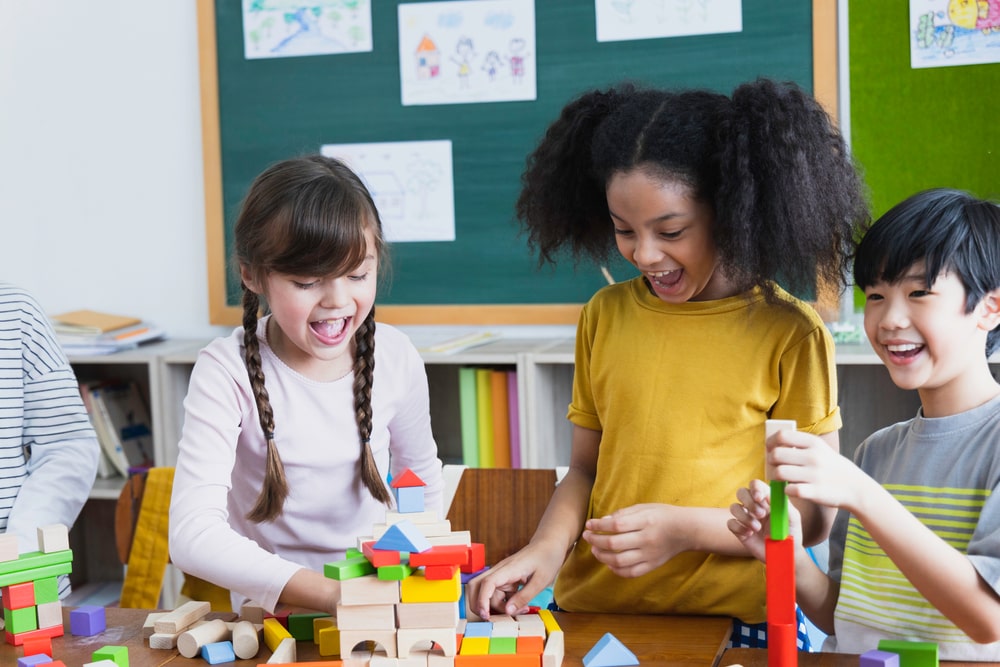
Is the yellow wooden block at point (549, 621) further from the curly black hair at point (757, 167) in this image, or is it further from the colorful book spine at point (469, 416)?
the colorful book spine at point (469, 416)

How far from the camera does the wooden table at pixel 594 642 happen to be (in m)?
1.12

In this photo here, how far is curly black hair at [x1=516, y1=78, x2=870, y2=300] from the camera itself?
1.21m

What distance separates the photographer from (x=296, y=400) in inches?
59.1

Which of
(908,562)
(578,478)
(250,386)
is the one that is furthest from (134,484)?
(908,562)

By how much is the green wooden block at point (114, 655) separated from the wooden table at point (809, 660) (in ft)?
2.07

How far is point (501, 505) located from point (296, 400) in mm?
358

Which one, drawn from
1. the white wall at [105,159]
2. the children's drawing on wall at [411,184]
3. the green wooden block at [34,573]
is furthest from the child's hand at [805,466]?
the white wall at [105,159]

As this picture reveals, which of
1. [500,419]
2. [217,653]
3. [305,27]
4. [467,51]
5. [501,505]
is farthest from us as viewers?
[305,27]

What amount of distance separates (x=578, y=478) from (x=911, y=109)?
157 cm

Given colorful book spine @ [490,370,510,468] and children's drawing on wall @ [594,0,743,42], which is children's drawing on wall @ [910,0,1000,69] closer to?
children's drawing on wall @ [594,0,743,42]

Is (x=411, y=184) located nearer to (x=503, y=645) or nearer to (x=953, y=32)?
(x=953, y=32)

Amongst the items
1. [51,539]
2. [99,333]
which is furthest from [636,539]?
[99,333]

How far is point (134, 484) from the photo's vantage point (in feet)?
5.71

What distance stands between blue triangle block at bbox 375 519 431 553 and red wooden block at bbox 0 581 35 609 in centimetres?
47
